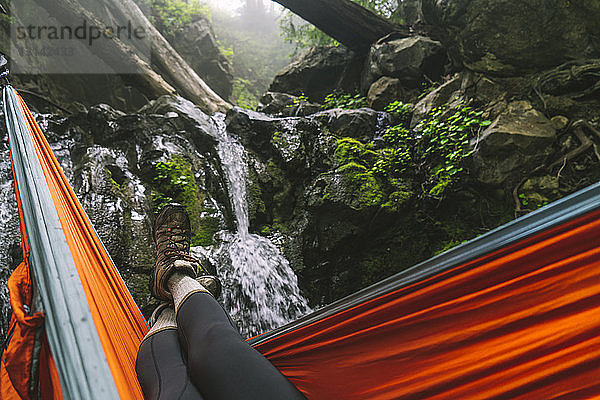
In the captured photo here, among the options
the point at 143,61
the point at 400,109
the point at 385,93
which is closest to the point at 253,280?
the point at 400,109

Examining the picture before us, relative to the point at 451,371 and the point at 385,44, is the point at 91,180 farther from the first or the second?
the point at 385,44

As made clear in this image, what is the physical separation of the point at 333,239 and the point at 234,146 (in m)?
1.30

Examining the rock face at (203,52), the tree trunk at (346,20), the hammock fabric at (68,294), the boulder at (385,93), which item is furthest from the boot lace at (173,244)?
the rock face at (203,52)

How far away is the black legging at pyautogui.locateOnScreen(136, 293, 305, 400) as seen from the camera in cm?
57

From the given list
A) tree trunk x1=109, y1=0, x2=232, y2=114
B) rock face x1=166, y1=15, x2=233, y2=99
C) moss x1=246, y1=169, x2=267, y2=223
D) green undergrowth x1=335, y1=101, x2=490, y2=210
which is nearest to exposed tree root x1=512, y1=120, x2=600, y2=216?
green undergrowth x1=335, y1=101, x2=490, y2=210

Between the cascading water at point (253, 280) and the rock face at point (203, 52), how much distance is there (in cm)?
431

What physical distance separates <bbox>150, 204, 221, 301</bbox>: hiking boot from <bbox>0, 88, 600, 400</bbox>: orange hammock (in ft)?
1.19

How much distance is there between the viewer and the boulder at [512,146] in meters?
1.81

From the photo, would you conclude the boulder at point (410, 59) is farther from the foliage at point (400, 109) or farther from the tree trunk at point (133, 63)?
the tree trunk at point (133, 63)

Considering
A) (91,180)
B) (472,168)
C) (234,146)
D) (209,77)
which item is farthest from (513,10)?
(209,77)

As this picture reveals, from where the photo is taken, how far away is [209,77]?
5.72 m

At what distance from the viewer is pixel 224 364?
605mm

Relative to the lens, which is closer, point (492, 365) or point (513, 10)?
point (492, 365)

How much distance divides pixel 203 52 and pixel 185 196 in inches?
184
